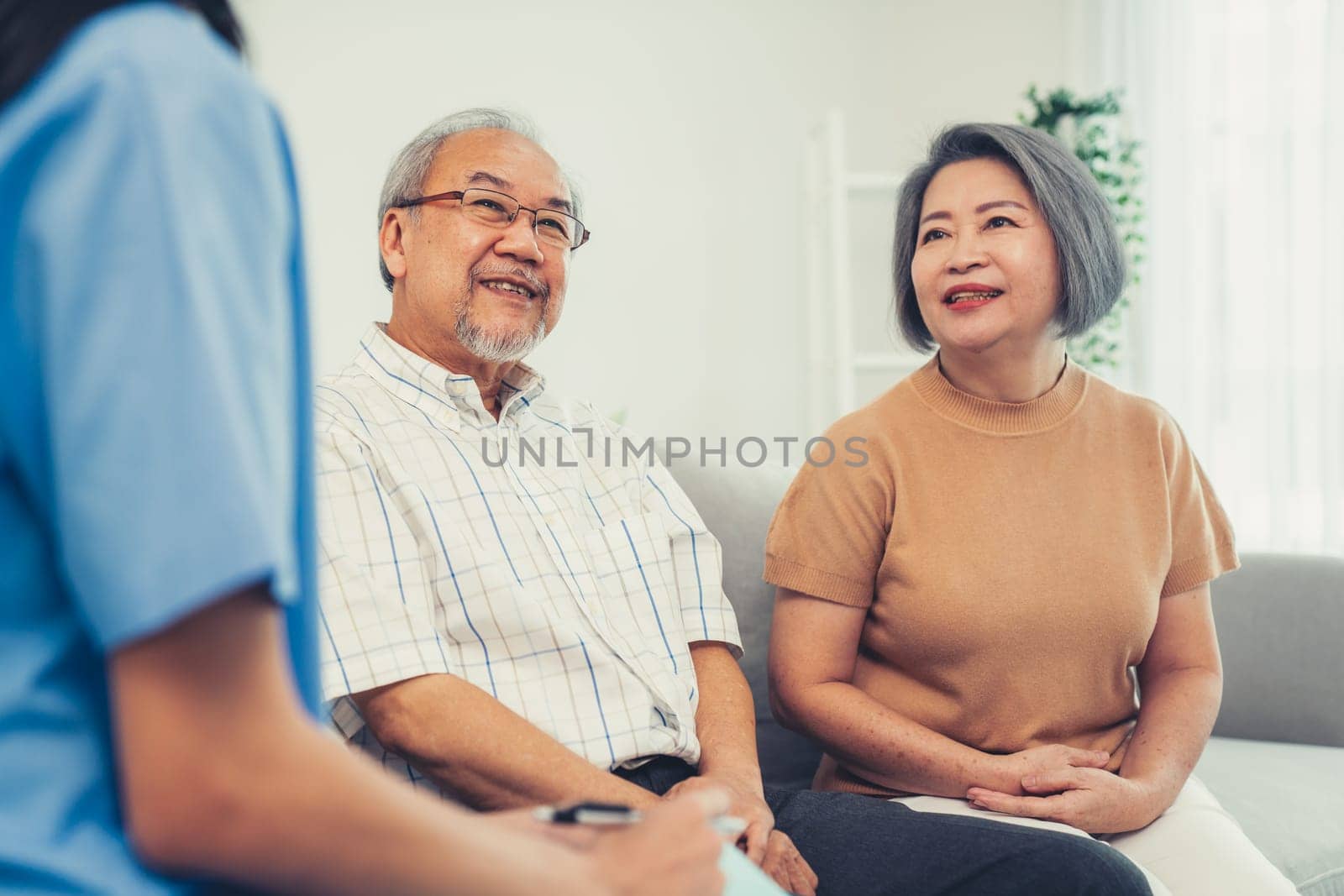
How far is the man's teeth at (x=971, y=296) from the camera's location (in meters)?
1.58

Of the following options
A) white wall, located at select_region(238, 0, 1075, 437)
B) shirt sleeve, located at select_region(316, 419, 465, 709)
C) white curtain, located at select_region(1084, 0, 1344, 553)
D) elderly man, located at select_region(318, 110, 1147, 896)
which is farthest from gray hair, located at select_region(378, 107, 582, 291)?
white curtain, located at select_region(1084, 0, 1344, 553)

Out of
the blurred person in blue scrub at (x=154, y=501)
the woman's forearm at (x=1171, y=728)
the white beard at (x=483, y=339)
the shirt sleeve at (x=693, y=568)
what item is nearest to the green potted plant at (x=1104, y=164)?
the woman's forearm at (x=1171, y=728)

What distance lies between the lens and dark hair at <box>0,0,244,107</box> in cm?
52

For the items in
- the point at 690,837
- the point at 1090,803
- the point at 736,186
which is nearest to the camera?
the point at 690,837

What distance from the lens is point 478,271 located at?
5.22 feet

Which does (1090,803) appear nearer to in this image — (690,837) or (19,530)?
(690,837)

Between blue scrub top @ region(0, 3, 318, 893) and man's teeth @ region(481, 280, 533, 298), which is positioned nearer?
blue scrub top @ region(0, 3, 318, 893)

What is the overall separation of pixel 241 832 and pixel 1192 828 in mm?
1252

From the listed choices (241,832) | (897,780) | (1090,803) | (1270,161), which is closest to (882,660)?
(897,780)

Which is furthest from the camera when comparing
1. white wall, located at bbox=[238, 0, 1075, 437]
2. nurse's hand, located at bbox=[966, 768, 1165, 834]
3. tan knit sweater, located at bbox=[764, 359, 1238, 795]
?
white wall, located at bbox=[238, 0, 1075, 437]

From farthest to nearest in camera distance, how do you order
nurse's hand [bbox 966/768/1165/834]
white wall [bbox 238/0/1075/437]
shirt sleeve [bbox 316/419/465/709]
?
white wall [bbox 238/0/1075/437] < nurse's hand [bbox 966/768/1165/834] < shirt sleeve [bbox 316/419/465/709]

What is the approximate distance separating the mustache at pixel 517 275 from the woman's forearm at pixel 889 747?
68 centimetres

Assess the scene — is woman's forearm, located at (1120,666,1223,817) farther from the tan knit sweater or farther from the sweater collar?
the sweater collar

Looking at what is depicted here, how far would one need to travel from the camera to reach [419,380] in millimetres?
1487
